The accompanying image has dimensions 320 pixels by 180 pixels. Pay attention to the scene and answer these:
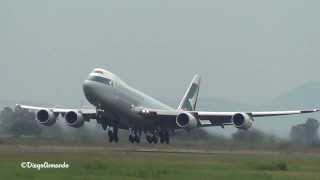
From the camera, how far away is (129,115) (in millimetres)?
73625

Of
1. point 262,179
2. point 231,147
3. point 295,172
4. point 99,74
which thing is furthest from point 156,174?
point 231,147

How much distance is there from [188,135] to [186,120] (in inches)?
396

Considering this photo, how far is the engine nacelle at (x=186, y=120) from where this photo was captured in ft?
245

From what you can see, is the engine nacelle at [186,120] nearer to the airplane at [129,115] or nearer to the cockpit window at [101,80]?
the airplane at [129,115]

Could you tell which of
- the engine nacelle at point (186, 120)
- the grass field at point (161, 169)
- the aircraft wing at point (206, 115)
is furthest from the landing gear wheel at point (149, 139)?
the grass field at point (161, 169)

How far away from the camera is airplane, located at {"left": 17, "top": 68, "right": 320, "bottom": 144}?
72125 millimetres

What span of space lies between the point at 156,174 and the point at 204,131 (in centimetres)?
4635

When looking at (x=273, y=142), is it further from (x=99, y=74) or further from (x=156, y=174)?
(x=156, y=174)

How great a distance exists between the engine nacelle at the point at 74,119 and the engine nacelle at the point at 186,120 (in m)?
Result: 9.00

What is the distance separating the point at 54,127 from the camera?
84.9 meters

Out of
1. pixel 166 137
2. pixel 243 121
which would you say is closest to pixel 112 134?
pixel 166 137

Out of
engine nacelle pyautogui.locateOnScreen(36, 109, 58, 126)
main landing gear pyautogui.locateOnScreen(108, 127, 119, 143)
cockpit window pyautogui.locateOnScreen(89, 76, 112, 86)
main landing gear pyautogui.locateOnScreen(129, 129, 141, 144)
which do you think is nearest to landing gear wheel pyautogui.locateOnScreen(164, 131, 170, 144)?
main landing gear pyautogui.locateOnScreen(129, 129, 141, 144)

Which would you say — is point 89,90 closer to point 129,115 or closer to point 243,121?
point 129,115

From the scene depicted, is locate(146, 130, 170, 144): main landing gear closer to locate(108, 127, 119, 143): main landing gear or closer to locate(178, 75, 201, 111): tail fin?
locate(108, 127, 119, 143): main landing gear
